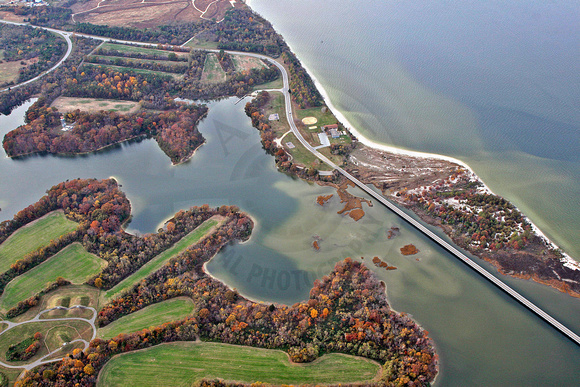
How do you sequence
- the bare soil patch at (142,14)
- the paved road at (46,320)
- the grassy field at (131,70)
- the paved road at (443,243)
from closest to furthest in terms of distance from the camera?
the paved road at (46,320)
the paved road at (443,243)
the grassy field at (131,70)
the bare soil patch at (142,14)

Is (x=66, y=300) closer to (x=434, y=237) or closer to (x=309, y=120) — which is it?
(x=434, y=237)

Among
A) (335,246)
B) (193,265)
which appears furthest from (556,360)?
(193,265)

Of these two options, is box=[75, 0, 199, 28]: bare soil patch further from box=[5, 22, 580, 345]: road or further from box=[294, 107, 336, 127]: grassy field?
box=[294, 107, 336, 127]: grassy field

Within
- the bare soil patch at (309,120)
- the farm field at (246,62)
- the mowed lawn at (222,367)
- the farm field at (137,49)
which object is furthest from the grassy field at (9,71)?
the mowed lawn at (222,367)

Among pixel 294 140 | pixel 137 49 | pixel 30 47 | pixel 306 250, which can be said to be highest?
pixel 137 49

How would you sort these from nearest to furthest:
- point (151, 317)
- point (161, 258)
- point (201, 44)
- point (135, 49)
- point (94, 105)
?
1. point (151, 317)
2. point (161, 258)
3. point (94, 105)
4. point (135, 49)
5. point (201, 44)

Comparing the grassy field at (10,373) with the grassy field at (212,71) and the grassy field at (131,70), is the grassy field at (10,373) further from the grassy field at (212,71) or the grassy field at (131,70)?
the grassy field at (131,70)

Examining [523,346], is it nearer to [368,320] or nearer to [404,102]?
[368,320]

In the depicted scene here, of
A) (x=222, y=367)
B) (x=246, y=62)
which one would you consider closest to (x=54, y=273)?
(x=222, y=367)
